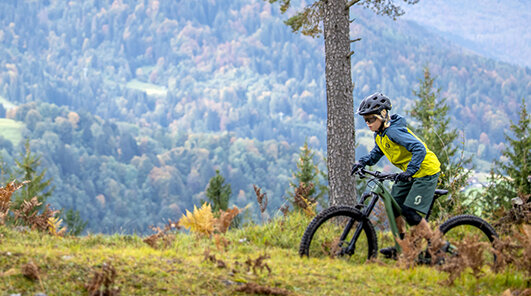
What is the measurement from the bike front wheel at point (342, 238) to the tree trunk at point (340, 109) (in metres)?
2.72

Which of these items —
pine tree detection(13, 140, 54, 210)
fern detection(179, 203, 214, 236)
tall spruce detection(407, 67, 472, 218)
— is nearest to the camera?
fern detection(179, 203, 214, 236)

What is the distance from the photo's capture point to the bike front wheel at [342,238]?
18.4ft

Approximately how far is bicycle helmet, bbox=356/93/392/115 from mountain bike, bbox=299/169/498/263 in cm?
67

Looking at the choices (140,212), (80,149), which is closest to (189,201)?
(140,212)

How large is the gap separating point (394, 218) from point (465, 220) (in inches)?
34.6

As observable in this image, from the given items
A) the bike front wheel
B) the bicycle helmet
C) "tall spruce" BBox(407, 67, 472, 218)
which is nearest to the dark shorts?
the bike front wheel

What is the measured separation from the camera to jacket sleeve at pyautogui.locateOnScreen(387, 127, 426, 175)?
5422 mm

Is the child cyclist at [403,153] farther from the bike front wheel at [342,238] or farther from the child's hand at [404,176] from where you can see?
the bike front wheel at [342,238]

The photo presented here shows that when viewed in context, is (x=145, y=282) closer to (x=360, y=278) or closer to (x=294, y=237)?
(x=360, y=278)

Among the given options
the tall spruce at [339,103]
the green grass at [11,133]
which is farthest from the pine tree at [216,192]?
the green grass at [11,133]

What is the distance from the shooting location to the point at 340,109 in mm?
8742

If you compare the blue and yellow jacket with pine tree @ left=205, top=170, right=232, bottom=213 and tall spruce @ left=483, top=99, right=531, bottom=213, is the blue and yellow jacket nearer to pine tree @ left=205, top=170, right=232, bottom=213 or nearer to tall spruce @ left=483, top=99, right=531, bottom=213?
tall spruce @ left=483, top=99, right=531, bottom=213

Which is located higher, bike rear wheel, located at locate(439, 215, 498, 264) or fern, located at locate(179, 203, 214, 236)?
bike rear wheel, located at locate(439, 215, 498, 264)

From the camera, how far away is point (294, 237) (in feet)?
23.9
